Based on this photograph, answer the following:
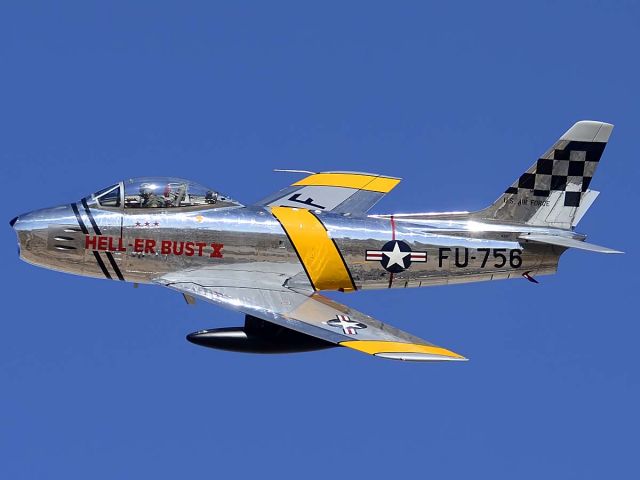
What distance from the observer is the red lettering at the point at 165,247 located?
23953mm

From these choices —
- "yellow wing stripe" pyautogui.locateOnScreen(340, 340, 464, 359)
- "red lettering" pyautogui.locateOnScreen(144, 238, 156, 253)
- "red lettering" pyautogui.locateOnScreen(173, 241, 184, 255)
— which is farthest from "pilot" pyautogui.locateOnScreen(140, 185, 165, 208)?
"yellow wing stripe" pyautogui.locateOnScreen(340, 340, 464, 359)

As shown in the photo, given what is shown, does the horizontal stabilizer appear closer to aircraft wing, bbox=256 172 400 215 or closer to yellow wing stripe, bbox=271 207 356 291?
yellow wing stripe, bbox=271 207 356 291

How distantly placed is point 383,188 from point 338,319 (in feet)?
19.5

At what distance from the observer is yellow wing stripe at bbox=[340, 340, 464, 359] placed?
69.4ft

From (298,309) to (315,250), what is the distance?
5.74 ft

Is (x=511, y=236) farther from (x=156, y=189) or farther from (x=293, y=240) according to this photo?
(x=156, y=189)

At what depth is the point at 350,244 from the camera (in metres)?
24.5

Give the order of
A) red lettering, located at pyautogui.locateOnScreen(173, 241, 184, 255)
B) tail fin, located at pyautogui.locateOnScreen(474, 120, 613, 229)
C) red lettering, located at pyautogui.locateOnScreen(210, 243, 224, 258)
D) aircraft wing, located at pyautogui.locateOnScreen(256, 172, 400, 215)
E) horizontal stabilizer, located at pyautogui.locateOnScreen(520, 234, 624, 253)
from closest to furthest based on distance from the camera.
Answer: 1. red lettering, located at pyautogui.locateOnScreen(173, 241, 184, 255)
2. red lettering, located at pyautogui.locateOnScreen(210, 243, 224, 258)
3. horizontal stabilizer, located at pyautogui.locateOnScreen(520, 234, 624, 253)
4. tail fin, located at pyautogui.locateOnScreen(474, 120, 613, 229)
5. aircraft wing, located at pyautogui.locateOnScreen(256, 172, 400, 215)

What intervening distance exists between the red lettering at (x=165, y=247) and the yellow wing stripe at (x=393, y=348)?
4151mm

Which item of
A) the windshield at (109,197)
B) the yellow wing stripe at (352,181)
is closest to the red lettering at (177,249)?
the windshield at (109,197)

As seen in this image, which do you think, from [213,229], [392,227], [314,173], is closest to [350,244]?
[392,227]

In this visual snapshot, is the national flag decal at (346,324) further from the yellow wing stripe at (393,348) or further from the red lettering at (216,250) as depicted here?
the red lettering at (216,250)

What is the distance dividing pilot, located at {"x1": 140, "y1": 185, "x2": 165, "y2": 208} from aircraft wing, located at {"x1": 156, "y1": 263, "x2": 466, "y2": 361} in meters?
1.30

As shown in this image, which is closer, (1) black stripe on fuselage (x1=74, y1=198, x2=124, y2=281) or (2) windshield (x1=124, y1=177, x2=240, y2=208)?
(1) black stripe on fuselage (x1=74, y1=198, x2=124, y2=281)
